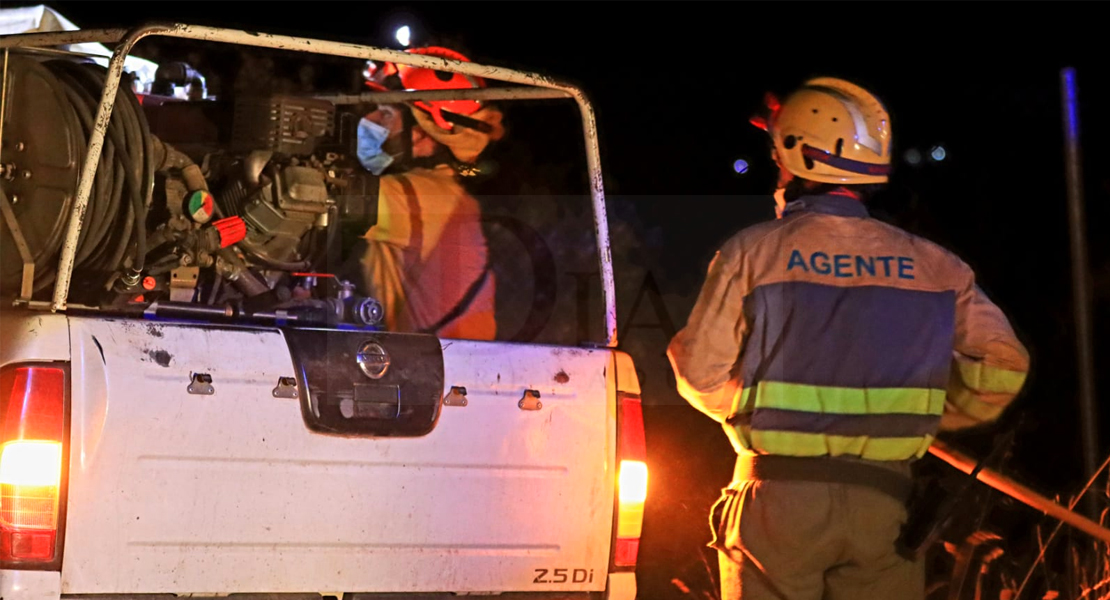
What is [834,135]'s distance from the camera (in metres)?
3.64

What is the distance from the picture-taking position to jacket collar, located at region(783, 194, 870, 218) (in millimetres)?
3562

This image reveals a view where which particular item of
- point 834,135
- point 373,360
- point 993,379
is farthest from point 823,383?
point 373,360

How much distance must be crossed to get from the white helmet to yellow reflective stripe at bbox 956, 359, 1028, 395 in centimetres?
63

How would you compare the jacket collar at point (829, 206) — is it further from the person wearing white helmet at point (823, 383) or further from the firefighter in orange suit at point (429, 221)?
the firefighter in orange suit at point (429, 221)

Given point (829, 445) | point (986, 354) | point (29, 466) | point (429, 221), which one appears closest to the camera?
point (29, 466)

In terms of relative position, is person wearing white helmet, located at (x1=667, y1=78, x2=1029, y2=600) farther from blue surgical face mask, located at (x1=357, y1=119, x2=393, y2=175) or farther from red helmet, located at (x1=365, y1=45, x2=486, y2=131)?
blue surgical face mask, located at (x1=357, y1=119, x2=393, y2=175)

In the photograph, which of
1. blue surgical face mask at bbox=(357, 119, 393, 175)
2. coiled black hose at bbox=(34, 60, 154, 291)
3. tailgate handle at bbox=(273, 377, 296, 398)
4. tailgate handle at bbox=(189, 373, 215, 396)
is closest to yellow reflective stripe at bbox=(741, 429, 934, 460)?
tailgate handle at bbox=(273, 377, 296, 398)

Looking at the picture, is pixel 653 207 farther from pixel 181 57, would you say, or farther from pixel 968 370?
pixel 968 370

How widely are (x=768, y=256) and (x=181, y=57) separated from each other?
677cm

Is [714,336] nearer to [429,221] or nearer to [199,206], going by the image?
[199,206]

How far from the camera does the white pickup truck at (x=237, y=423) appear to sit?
10.6ft

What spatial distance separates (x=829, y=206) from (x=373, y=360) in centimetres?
143

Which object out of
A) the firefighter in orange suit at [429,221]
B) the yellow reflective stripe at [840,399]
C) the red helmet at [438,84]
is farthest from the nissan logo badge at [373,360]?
the red helmet at [438,84]

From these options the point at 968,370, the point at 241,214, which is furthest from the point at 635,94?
the point at 968,370
